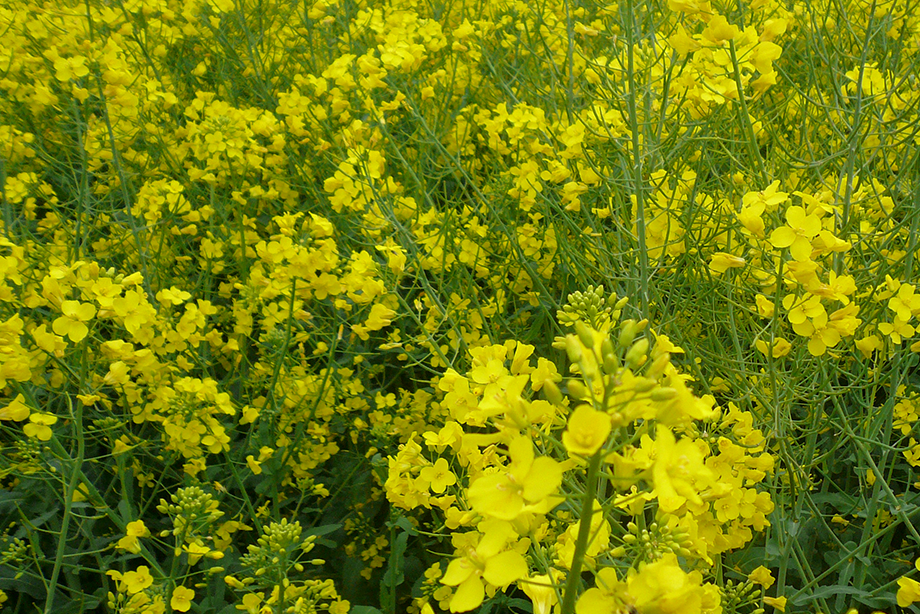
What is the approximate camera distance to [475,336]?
267 cm

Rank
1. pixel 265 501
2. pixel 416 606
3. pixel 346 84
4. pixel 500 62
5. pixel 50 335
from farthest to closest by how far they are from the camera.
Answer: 1. pixel 500 62
2. pixel 346 84
3. pixel 265 501
4. pixel 416 606
5. pixel 50 335

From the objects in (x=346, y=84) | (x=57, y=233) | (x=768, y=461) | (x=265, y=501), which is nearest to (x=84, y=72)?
(x=57, y=233)

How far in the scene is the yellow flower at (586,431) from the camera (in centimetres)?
84

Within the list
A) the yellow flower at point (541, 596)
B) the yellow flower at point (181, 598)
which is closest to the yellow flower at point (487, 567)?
the yellow flower at point (541, 596)

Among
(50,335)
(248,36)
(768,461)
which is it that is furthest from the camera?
(248,36)

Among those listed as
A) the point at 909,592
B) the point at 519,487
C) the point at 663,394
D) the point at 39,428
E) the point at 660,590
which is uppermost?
the point at 663,394

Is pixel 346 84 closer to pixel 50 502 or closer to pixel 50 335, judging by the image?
pixel 50 335

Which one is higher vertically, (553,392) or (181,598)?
(553,392)

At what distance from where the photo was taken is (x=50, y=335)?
185 cm

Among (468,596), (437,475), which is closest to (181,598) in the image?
(437,475)

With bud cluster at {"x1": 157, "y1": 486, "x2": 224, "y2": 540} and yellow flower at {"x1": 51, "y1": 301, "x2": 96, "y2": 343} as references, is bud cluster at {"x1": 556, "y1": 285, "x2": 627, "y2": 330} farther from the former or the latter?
yellow flower at {"x1": 51, "y1": 301, "x2": 96, "y2": 343}

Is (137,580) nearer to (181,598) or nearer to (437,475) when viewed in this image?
(181,598)

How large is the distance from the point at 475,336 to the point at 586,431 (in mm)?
1818

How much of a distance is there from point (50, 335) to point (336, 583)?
142 centimetres
